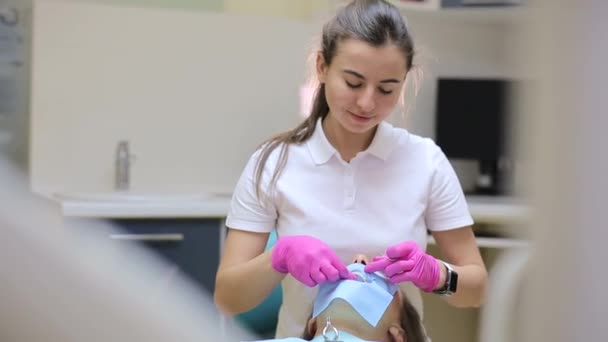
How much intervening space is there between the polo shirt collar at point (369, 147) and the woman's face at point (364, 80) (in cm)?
11

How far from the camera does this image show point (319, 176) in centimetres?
145

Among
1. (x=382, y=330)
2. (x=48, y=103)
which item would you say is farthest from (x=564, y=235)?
(x=48, y=103)

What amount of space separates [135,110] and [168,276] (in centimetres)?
257

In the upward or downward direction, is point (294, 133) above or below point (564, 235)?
below

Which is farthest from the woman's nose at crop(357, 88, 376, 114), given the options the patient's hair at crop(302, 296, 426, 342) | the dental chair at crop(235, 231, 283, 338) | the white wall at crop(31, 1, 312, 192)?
the white wall at crop(31, 1, 312, 192)

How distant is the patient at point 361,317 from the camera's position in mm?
1194

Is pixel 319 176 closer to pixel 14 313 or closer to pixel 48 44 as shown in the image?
pixel 14 313

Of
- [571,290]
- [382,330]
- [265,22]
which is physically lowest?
[382,330]

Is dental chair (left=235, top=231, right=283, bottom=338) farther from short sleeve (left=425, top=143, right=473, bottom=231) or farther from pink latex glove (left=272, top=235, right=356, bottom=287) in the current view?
pink latex glove (left=272, top=235, right=356, bottom=287)

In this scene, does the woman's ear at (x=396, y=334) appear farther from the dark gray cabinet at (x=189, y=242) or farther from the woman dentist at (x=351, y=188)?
the dark gray cabinet at (x=189, y=242)

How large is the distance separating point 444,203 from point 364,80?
0.32 metres

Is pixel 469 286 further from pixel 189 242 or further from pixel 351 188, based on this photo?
pixel 189 242

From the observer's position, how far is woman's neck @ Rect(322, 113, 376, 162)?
148 cm

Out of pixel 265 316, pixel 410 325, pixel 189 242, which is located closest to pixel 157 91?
pixel 189 242
